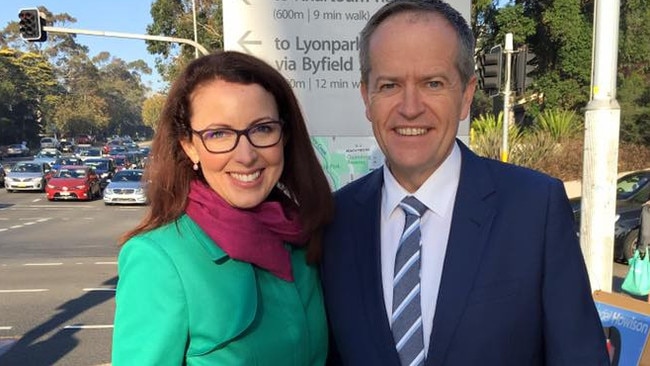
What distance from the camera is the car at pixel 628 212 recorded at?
32.7 feet

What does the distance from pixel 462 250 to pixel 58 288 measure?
8.26 metres

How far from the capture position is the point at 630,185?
11.4 meters

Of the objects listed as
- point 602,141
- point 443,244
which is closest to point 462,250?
point 443,244

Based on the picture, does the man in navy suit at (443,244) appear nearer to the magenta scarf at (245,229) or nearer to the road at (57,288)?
the magenta scarf at (245,229)

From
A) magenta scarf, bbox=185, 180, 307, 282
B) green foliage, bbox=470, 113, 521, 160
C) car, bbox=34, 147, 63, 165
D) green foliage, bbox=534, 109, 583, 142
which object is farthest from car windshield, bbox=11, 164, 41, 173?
magenta scarf, bbox=185, 180, 307, 282

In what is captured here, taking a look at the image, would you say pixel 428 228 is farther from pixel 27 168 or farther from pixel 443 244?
pixel 27 168

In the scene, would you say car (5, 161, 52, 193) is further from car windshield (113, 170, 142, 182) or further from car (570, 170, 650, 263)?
car (570, 170, 650, 263)

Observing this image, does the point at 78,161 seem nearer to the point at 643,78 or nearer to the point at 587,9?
the point at 587,9

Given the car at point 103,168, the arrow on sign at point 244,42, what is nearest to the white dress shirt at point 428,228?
the arrow on sign at point 244,42

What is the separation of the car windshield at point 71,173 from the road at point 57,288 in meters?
5.75

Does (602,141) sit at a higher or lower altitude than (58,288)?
higher

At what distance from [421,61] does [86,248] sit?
39.9ft

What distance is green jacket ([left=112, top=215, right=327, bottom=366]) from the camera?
148 cm

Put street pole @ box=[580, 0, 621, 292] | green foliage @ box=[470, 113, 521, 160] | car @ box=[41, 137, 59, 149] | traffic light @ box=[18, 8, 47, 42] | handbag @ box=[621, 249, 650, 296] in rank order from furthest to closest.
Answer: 1. car @ box=[41, 137, 59, 149]
2. green foliage @ box=[470, 113, 521, 160]
3. traffic light @ box=[18, 8, 47, 42]
4. handbag @ box=[621, 249, 650, 296]
5. street pole @ box=[580, 0, 621, 292]
